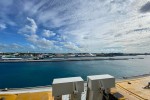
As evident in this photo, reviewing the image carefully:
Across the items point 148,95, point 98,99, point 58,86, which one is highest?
point 58,86

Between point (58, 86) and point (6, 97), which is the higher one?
point (58, 86)

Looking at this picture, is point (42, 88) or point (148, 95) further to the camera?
point (42, 88)

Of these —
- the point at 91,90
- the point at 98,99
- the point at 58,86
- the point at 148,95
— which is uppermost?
the point at 58,86

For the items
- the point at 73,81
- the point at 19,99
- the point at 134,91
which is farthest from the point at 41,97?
the point at 134,91

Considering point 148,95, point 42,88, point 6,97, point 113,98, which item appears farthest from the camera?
point 42,88

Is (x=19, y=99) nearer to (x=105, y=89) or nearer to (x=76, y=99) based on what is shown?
(x=76, y=99)

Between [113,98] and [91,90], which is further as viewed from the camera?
[113,98]

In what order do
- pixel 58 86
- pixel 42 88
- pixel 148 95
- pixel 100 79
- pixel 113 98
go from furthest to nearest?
1. pixel 42 88
2. pixel 148 95
3. pixel 113 98
4. pixel 100 79
5. pixel 58 86

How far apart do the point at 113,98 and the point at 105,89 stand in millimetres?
2039

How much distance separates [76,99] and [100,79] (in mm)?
1998

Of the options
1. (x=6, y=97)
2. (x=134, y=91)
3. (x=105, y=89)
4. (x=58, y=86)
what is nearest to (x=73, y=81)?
(x=58, y=86)

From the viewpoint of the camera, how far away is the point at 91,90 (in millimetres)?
8781

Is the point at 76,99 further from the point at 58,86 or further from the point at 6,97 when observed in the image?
the point at 6,97

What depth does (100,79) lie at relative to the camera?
8.59 meters
